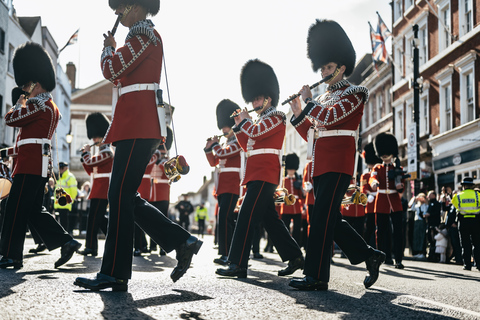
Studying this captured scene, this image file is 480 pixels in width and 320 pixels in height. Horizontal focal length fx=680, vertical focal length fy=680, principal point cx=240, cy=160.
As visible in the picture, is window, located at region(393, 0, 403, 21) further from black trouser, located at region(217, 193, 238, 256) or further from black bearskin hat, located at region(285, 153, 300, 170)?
black trouser, located at region(217, 193, 238, 256)

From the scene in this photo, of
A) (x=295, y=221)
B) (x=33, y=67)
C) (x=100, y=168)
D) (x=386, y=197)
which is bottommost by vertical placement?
(x=295, y=221)

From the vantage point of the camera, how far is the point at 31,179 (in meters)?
6.81

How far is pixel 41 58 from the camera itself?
759cm

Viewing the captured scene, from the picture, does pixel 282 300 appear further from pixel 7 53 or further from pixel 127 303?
pixel 7 53

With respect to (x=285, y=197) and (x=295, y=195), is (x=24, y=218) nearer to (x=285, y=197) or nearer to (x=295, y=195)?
(x=285, y=197)

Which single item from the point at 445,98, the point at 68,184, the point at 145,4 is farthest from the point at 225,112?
the point at 445,98

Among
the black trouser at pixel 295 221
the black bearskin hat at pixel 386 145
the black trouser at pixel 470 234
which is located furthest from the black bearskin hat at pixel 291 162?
the black trouser at pixel 470 234

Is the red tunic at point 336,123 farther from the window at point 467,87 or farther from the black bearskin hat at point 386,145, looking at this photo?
Answer: the window at point 467,87

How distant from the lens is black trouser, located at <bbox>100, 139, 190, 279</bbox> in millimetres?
4855

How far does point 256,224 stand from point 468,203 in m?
6.73

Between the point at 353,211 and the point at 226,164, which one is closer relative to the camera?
the point at 226,164

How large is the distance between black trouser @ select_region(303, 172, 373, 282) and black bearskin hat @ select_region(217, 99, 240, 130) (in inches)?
199

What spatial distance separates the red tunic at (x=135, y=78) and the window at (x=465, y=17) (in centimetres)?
2126

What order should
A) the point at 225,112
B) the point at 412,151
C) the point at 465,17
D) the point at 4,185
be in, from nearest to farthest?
1. the point at 4,185
2. the point at 225,112
3. the point at 412,151
4. the point at 465,17
